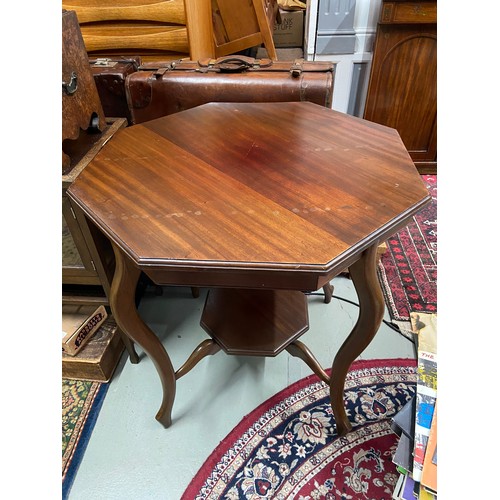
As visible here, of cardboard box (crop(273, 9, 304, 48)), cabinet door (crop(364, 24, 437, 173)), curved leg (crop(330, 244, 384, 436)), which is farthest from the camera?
cardboard box (crop(273, 9, 304, 48))

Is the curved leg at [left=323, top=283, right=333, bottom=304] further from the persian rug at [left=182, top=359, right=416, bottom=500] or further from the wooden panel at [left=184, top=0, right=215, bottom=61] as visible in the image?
the wooden panel at [left=184, top=0, right=215, bottom=61]

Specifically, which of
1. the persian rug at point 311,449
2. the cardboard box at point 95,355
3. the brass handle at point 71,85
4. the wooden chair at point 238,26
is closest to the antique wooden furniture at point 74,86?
the brass handle at point 71,85

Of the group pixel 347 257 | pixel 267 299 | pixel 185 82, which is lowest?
pixel 267 299

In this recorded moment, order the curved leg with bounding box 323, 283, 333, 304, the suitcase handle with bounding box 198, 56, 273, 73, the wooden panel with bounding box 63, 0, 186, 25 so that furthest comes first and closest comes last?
the wooden panel with bounding box 63, 0, 186, 25, the curved leg with bounding box 323, 283, 333, 304, the suitcase handle with bounding box 198, 56, 273, 73

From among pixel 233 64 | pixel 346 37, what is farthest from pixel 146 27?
pixel 346 37

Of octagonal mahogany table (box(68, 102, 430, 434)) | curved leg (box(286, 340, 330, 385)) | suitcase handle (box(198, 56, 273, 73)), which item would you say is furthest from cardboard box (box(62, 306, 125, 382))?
suitcase handle (box(198, 56, 273, 73))

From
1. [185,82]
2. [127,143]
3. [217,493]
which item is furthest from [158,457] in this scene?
[185,82]

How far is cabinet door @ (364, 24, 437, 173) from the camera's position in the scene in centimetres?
176

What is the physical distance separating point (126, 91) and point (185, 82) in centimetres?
22

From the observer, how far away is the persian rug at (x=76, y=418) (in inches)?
40.0

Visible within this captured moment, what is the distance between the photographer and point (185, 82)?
1290 mm

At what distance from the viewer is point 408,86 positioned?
1885mm

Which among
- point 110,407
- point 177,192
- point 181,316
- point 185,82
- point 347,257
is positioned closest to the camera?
point 347,257

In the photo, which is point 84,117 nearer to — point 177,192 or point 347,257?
point 177,192
